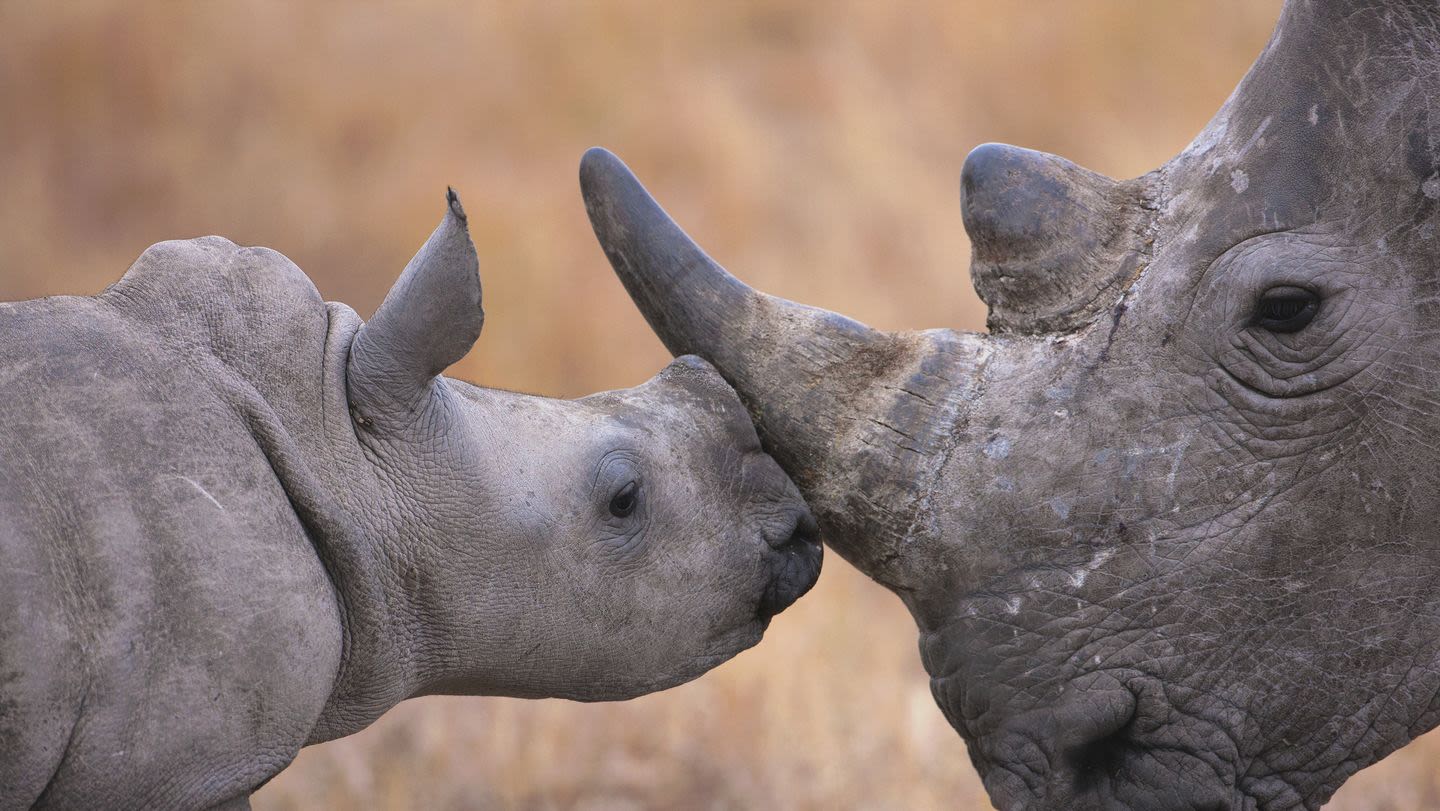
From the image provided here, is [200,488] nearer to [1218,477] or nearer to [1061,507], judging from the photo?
[1061,507]

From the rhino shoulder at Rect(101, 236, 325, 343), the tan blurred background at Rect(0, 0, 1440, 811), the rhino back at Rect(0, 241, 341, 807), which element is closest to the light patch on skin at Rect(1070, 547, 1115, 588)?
the rhino back at Rect(0, 241, 341, 807)

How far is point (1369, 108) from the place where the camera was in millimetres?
3320

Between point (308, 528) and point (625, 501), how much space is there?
0.68 metres

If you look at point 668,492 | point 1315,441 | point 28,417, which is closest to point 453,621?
point 668,492

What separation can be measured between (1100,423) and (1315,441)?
1.30 ft

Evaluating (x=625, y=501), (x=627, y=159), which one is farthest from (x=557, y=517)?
(x=627, y=159)

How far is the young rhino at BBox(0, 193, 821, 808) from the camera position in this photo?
2.81 metres

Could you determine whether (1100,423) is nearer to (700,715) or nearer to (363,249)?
(700,715)

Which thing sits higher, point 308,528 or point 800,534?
point 800,534

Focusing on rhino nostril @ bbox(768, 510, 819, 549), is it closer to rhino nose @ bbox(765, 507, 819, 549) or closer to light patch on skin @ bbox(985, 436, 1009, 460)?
rhino nose @ bbox(765, 507, 819, 549)

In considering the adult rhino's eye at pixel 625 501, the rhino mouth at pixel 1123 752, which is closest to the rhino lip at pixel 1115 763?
the rhino mouth at pixel 1123 752

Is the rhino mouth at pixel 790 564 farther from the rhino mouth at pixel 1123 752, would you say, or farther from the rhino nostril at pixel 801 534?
the rhino mouth at pixel 1123 752

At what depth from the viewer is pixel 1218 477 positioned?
3295 millimetres

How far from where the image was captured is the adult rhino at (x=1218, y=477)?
10.7 feet
